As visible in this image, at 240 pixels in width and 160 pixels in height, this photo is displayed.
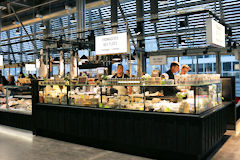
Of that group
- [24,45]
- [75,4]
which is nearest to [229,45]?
[75,4]

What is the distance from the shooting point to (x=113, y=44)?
474 centimetres

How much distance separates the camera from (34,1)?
14078 mm

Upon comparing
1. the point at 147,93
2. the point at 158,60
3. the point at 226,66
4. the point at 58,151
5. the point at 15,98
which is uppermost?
the point at 158,60

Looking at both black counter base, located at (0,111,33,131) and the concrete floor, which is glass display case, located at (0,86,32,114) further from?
the concrete floor

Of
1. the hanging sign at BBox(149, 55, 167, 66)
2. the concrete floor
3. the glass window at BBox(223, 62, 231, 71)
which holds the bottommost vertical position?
the concrete floor

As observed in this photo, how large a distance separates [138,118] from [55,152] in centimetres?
173

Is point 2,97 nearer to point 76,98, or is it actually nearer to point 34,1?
point 76,98

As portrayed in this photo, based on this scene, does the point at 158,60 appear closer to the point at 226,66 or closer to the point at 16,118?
the point at 226,66

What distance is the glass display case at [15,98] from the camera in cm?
635

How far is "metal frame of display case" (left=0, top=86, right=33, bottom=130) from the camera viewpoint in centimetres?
601

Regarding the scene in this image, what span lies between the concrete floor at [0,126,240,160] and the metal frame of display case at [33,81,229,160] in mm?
183

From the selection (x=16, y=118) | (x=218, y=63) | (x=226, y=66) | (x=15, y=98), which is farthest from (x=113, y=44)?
(x=226, y=66)

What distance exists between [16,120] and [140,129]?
401 cm

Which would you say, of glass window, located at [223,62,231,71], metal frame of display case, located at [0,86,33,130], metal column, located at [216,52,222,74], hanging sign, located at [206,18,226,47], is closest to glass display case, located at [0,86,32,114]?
metal frame of display case, located at [0,86,33,130]
